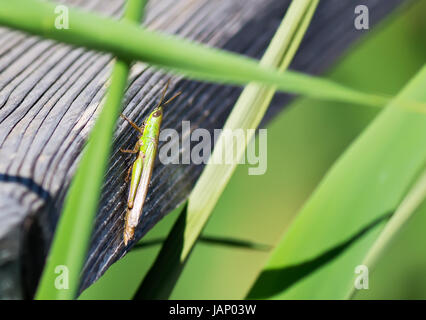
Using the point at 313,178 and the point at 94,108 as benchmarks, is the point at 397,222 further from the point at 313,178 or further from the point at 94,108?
the point at 313,178

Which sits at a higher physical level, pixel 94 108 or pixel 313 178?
pixel 313 178

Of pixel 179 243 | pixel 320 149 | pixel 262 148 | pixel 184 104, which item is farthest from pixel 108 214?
pixel 320 149

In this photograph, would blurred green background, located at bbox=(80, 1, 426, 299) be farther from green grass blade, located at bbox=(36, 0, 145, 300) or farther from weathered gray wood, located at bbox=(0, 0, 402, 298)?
green grass blade, located at bbox=(36, 0, 145, 300)

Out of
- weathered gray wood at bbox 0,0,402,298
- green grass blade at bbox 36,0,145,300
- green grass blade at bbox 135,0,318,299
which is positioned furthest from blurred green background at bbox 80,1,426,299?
green grass blade at bbox 36,0,145,300

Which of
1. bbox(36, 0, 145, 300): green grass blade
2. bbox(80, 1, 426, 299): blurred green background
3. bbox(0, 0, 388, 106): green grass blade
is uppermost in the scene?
bbox(80, 1, 426, 299): blurred green background

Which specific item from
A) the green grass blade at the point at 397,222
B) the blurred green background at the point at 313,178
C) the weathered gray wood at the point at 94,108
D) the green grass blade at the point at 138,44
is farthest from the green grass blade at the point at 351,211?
the blurred green background at the point at 313,178

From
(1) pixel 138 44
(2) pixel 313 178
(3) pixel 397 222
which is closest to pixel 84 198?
(1) pixel 138 44

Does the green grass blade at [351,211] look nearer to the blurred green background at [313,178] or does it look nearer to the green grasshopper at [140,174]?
the green grasshopper at [140,174]

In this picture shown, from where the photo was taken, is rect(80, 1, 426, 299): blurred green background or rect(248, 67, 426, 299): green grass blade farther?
rect(80, 1, 426, 299): blurred green background
